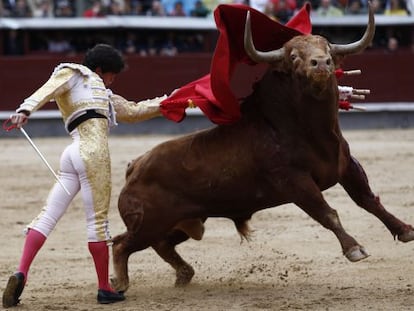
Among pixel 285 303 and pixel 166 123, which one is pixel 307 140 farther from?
pixel 166 123

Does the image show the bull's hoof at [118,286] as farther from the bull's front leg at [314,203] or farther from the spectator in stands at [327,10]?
the spectator in stands at [327,10]

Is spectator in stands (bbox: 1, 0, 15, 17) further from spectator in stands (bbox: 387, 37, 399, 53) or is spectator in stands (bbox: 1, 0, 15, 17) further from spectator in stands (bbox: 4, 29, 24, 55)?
spectator in stands (bbox: 387, 37, 399, 53)

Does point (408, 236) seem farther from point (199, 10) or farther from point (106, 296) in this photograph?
point (199, 10)

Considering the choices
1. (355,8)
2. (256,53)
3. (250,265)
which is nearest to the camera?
(256,53)

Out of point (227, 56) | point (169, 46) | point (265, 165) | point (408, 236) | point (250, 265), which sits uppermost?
point (227, 56)

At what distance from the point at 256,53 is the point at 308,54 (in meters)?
0.27

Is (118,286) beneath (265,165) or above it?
beneath

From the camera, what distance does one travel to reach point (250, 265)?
602cm

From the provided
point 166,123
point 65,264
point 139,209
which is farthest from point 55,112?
point 139,209

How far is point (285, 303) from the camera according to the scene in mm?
4824

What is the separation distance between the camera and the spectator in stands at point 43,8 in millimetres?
15266

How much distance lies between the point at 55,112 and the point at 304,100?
10136mm

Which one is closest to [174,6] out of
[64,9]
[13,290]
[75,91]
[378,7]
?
[64,9]

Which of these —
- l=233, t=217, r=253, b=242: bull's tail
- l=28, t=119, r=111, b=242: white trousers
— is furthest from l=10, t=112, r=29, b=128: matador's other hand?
l=233, t=217, r=253, b=242: bull's tail
